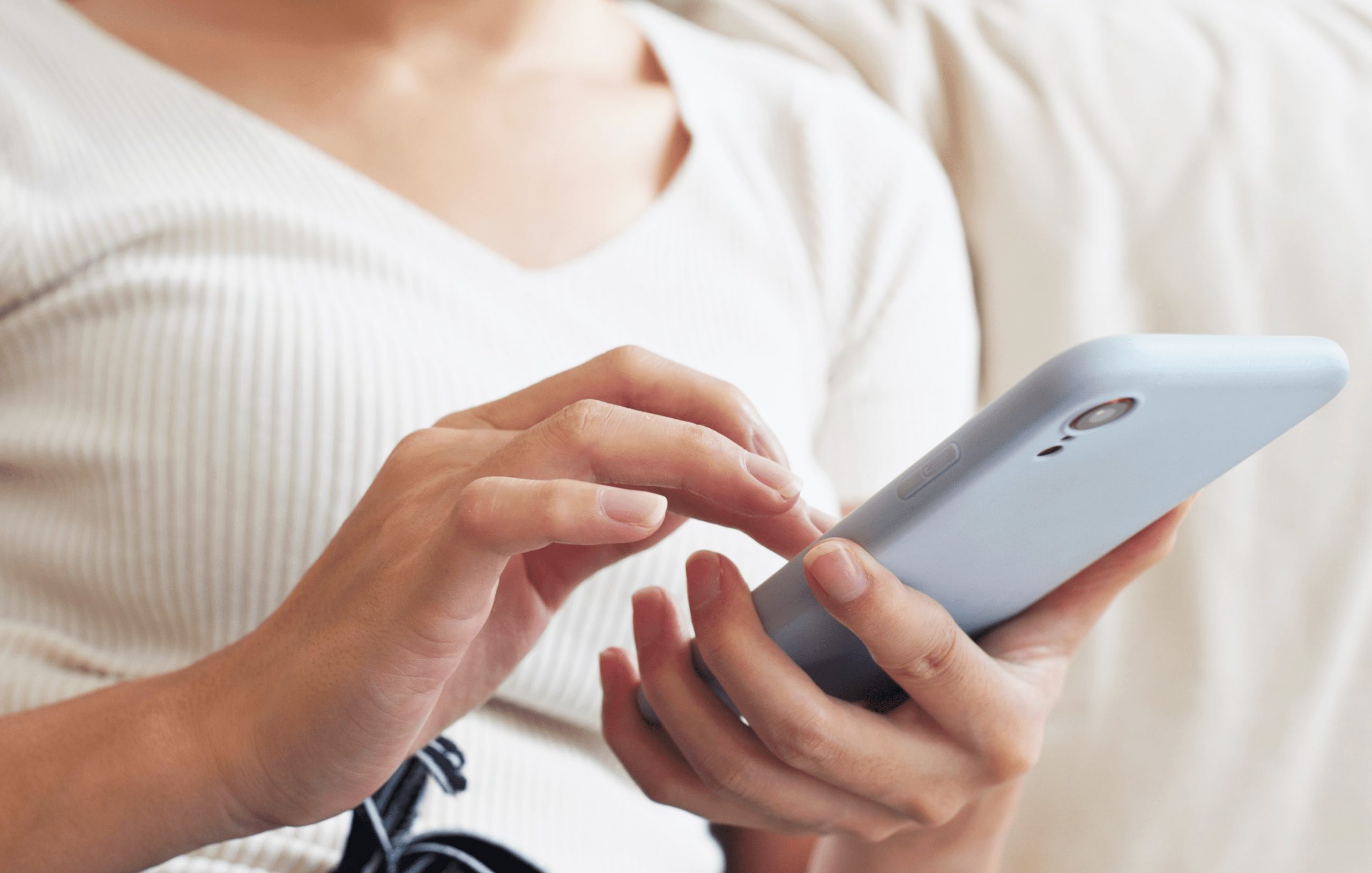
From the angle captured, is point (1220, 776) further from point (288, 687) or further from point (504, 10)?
point (504, 10)

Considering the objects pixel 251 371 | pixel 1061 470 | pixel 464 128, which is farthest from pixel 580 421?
pixel 464 128

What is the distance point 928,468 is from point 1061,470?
0.14 ft

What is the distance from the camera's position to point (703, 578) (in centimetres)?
41

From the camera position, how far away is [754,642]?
0.41 meters

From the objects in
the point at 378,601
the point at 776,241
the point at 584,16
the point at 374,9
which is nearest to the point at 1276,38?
the point at 776,241

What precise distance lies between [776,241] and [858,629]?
1.45 ft

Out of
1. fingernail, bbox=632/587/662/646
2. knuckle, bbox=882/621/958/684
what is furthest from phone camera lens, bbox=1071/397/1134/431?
fingernail, bbox=632/587/662/646

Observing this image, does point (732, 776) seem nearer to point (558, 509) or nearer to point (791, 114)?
point (558, 509)

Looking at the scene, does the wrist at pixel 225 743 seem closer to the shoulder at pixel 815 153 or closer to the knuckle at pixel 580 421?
the knuckle at pixel 580 421

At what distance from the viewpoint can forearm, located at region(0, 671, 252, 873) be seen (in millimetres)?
399

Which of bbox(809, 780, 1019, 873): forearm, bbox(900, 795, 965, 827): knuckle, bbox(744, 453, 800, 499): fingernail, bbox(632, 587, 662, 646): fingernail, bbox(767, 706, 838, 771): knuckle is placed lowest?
bbox(809, 780, 1019, 873): forearm

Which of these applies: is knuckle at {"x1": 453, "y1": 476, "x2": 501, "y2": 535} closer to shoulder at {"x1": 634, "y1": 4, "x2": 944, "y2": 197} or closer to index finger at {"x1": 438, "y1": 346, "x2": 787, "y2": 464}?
index finger at {"x1": 438, "y1": 346, "x2": 787, "y2": 464}

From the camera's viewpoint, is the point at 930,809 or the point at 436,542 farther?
the point at 930,809

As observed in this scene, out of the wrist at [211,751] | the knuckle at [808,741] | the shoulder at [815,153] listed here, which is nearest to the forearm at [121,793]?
the wrist at [211,751]
